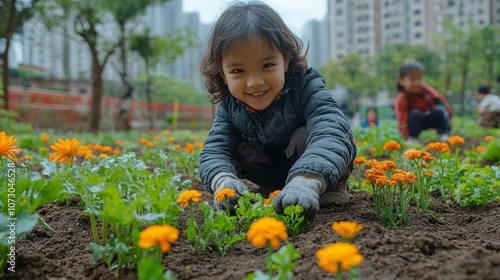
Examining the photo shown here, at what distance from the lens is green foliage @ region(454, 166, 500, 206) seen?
2184 mm

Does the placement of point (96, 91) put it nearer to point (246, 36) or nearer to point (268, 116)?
point (268, 116)

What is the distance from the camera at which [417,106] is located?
21.5 ft

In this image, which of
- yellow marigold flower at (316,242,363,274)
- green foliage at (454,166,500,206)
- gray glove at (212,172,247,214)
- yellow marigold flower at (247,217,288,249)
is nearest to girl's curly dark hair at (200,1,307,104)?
gray glove at (212,172,247,214)

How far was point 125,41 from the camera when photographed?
15.4 metres

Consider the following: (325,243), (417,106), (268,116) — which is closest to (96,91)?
(417,106)

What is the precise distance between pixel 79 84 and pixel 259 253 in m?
35.4

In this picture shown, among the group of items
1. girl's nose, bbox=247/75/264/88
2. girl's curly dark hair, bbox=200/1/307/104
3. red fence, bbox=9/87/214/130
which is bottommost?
red fence, bbox=9/87/214/130

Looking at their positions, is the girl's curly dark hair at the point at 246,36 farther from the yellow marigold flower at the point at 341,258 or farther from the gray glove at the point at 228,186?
the yellow marigold flower at the point at 341,258

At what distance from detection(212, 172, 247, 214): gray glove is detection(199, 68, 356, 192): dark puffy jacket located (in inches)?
2.5

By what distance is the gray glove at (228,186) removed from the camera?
6.27 ft

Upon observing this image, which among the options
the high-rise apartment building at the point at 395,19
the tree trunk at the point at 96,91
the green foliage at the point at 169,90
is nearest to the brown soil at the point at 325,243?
the tree trunk at the point at 96,91

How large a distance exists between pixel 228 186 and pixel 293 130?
59 centimetres

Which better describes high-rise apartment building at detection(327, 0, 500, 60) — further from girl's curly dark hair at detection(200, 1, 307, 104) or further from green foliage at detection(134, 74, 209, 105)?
girl's curly dark hair at detection(200, 1, 307, 104)

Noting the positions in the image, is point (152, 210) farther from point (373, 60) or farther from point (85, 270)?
point (373, 60)
